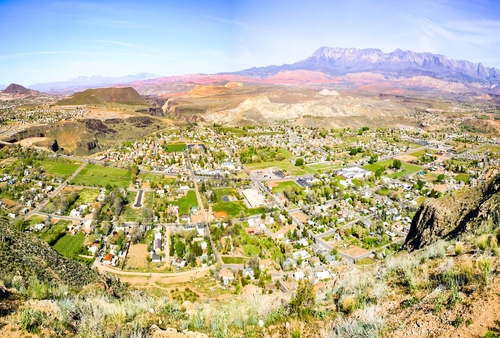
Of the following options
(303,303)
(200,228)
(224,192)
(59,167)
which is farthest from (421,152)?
(59,167)

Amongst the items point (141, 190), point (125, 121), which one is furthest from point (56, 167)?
point (125, 121)

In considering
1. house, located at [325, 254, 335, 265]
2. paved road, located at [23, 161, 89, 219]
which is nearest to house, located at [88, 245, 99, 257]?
paved road, located at [23, 161, 89, 219]

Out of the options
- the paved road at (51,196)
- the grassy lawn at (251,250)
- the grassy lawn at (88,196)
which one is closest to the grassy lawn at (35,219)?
the paved road at (51,196)

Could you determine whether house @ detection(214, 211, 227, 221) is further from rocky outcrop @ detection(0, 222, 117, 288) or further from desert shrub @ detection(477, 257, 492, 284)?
desert shrub @ detection(477, 257, 492, 284)

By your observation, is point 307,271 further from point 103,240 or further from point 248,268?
point 103,240

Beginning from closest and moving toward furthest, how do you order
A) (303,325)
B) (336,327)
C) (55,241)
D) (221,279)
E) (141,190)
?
(336,327)
(303,325)
(221,279)
(55,241)
(141,190)

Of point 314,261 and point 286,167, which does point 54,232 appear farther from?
point 286,167
